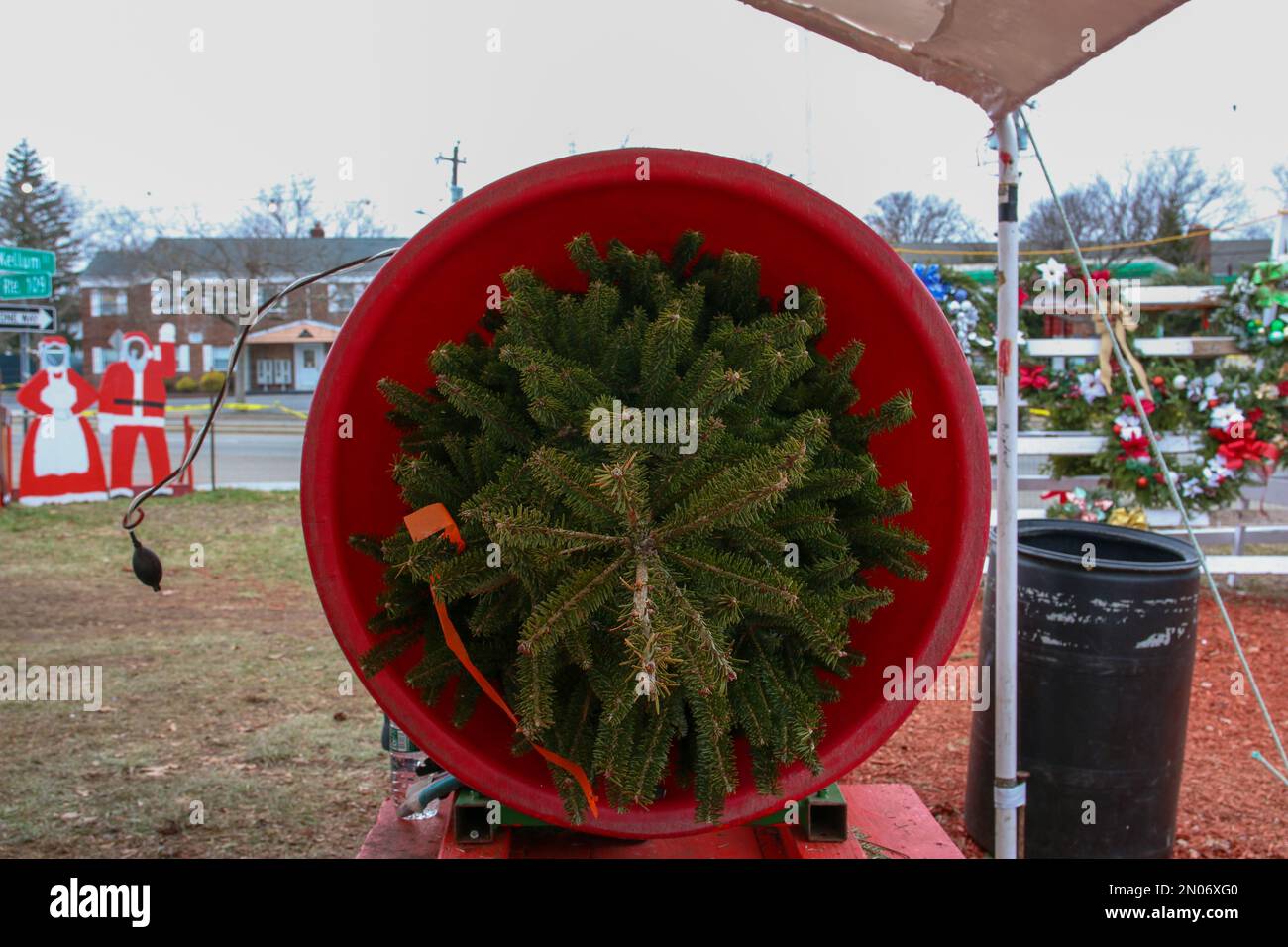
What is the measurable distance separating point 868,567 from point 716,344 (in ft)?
1.73

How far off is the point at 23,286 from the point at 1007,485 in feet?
31.2

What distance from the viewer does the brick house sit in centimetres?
2736

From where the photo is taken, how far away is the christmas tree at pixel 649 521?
4.68 feet

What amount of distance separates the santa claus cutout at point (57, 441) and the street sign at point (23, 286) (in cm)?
81

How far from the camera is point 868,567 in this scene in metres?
1.94

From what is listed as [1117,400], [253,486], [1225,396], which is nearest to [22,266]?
[253,486]

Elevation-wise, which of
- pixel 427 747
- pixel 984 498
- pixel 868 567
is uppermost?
pixel 984 498

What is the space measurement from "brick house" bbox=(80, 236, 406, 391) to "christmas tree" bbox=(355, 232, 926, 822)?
1915 centimetres

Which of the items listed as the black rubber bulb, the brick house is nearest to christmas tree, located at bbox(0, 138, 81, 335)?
the brick house

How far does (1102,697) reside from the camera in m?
3.05

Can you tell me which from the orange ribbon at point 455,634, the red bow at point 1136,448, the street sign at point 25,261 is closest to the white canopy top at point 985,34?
the orange ribbon at point 455,634

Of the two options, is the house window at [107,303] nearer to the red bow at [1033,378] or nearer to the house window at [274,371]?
the house window at [274,371]

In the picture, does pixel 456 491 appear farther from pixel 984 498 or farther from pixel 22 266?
pixel 22 266

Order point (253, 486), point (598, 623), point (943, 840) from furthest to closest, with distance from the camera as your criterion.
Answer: point (253, 486), point (943, 840), point (598, 623)
